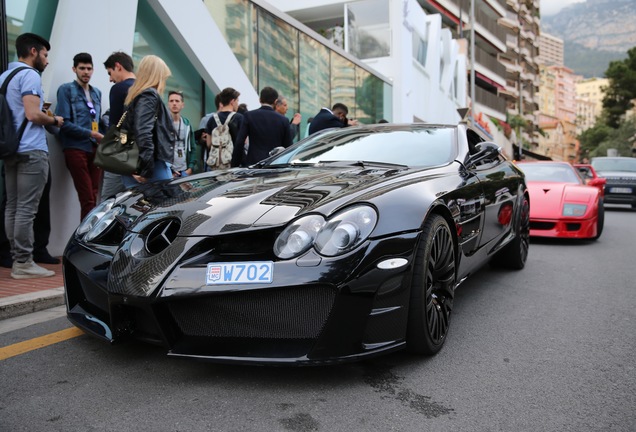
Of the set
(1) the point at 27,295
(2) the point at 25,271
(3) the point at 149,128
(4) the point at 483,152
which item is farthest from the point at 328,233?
(2) the point at 25,271

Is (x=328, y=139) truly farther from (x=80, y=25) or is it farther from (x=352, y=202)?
(x=80, y=25)

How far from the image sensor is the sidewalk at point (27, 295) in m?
3.49

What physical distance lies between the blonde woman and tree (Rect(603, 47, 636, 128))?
58943mm

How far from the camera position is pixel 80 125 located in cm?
539

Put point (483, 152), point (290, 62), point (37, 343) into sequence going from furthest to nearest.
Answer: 1. point (290, 62)
2. point (483, 152)
3. point (37, 343)

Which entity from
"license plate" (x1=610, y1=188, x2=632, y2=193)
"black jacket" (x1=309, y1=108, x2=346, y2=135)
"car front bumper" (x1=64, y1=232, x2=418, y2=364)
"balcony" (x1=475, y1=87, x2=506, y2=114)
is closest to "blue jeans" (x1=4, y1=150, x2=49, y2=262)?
"car front bumper" (x1=64, y1=232, x2=418, y2=364)

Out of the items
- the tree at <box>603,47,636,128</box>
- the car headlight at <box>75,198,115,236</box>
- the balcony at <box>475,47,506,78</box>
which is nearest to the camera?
the car headlight at <box>75,198,115,236</box>

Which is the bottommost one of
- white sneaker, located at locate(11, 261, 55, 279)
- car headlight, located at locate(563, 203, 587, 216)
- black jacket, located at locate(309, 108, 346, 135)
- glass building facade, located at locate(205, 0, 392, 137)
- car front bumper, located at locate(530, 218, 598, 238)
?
white sneaker, located at locate(11, 261, 55, 279)

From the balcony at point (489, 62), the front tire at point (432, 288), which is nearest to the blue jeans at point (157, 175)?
the front tire at point (432, 288)

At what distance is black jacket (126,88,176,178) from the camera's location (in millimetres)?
4043

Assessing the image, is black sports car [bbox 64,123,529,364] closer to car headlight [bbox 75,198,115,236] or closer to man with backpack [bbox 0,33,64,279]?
car headlight [bbox 75,198,115,236]

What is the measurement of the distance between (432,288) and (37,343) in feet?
6.69

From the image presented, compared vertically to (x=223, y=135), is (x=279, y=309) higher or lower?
lower

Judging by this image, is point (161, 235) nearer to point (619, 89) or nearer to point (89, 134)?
point (89, 134)
